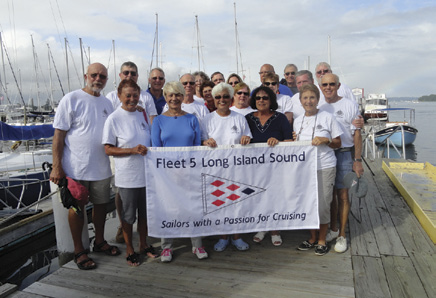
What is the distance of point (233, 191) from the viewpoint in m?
3.79

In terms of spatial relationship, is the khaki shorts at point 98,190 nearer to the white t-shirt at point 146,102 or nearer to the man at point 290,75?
the white t-shirt at point 146,102

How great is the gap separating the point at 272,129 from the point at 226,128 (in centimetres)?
55

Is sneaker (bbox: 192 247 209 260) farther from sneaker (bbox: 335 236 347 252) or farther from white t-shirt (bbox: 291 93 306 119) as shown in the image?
white t-shirt (bbox: 291 93 306 119)

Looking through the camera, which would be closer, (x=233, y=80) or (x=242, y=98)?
(x=242, y=98)

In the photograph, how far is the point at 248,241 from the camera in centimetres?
423

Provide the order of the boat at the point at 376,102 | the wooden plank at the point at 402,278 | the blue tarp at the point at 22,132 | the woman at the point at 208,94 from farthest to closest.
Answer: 1. the boat at the point at 376,102
2. the blue tarp at the point at 22,132
3. the woman at the point at 208,94
4. the wooden plank at the point at 402,278

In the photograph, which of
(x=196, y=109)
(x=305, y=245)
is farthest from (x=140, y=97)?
(x=305, y=245)

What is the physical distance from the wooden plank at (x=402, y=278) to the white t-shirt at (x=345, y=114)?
1397mm

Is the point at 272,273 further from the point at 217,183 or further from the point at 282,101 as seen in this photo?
the point at 282,101

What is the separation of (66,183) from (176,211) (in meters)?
1.27

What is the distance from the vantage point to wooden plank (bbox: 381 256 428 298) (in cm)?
291

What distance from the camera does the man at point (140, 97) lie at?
15.0ft

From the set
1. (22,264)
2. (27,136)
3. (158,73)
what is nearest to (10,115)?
(27,136)

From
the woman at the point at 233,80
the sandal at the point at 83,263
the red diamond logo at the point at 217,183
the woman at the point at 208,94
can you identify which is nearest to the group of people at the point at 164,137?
the sandal at the point at 83,263
